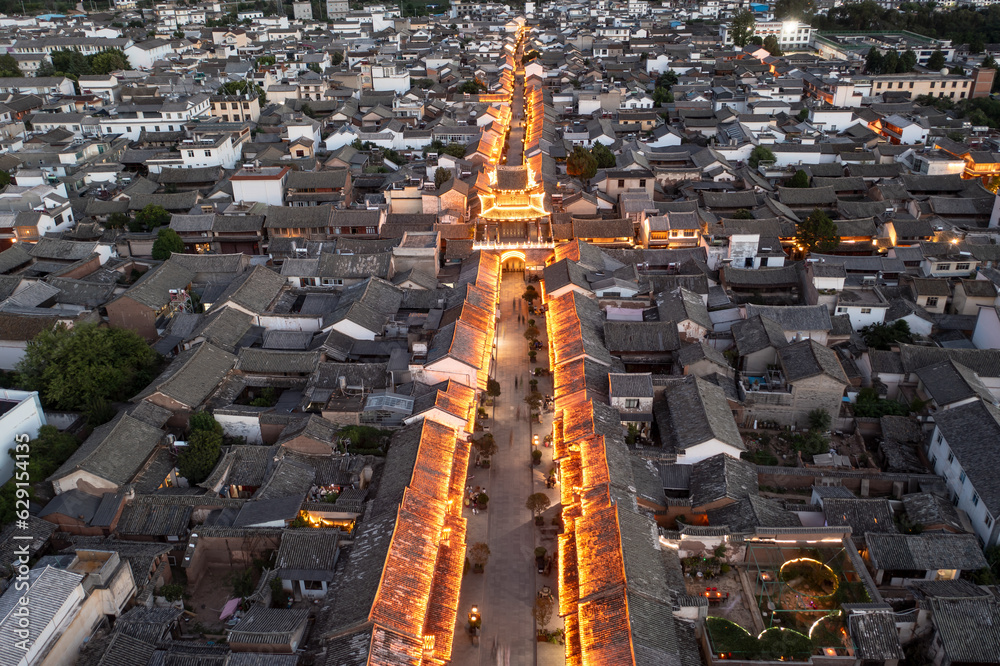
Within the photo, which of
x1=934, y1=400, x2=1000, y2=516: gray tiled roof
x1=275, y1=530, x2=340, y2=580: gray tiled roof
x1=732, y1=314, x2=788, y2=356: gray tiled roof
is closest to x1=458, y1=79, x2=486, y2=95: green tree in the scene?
x1=732, y1=314, x2=788, y2=356: gray tiled roof

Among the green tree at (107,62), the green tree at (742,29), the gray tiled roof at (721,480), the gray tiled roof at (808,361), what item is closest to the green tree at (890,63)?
the green tree at (742,29)

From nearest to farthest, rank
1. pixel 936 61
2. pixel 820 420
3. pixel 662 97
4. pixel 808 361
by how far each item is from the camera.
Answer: pixel 820 420, pixel 808 361, pixel 662 97, pixel 936 61

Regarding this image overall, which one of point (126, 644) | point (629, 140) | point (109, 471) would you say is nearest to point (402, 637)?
point (126, 644)

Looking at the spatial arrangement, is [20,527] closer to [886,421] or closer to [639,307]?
[639,307]

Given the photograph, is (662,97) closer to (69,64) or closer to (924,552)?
(924,552)

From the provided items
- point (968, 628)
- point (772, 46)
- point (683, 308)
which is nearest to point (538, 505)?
point (968, 628)

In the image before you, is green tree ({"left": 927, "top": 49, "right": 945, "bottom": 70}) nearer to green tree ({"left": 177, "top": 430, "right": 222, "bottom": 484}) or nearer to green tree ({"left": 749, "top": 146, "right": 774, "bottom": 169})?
green tree ({"left": 749, "top": 146, "right": 774, "bottom": 169})

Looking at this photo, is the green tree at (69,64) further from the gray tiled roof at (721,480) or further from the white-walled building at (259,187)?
the gray tiled roof at (721,480)
